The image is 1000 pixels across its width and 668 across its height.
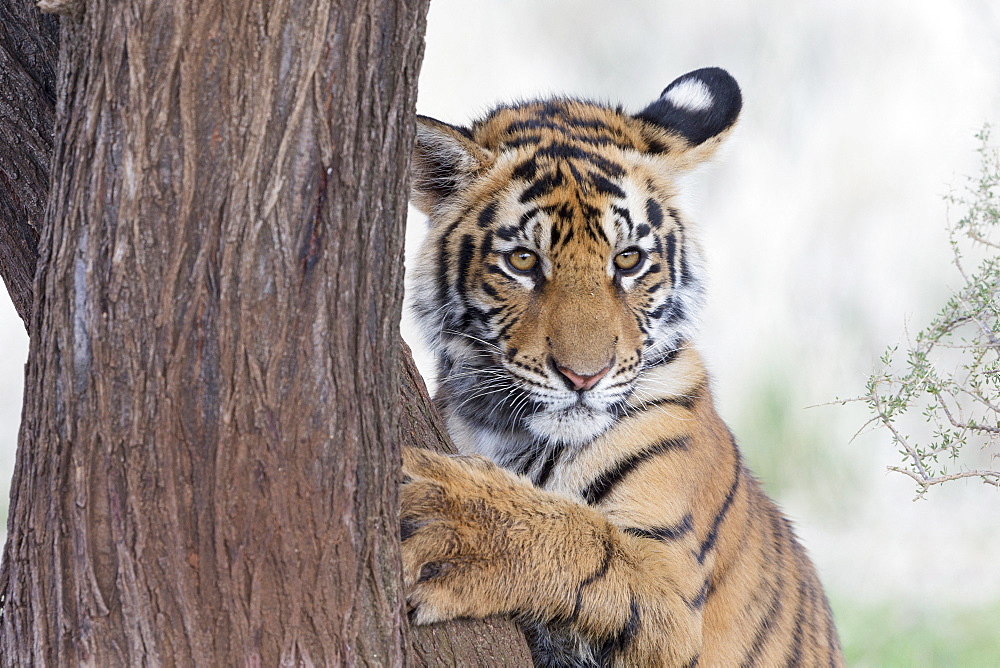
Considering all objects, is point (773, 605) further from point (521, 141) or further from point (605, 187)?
point (521, 141)

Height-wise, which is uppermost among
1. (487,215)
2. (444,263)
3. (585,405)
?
(487,215)

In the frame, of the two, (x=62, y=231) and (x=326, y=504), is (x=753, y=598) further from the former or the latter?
(x=62, y=231)

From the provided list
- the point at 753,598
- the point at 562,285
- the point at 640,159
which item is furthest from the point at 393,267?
the point at 753,598

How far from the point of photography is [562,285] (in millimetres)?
1886

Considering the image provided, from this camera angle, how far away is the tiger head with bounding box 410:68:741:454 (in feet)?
6.21

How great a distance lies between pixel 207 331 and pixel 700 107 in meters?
1.47

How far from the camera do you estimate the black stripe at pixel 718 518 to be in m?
1.92

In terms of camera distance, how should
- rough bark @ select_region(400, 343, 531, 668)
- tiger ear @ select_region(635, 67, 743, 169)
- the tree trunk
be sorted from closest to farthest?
the tree trunk < rough bark @ select_region(400, 343, 531, 668) < tiger ear @ select_region(635, 67, 743, 169)

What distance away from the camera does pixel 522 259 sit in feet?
6.30

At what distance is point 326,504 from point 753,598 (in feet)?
4.45

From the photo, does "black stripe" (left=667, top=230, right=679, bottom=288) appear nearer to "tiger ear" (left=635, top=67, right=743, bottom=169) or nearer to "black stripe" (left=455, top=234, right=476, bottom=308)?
"tiger ear" (left=635, top=67, right=743, bottom=169)

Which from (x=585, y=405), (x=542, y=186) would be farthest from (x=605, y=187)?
(x=585, y=405)

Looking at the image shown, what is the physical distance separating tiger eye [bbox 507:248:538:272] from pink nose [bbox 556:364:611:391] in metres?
0.21

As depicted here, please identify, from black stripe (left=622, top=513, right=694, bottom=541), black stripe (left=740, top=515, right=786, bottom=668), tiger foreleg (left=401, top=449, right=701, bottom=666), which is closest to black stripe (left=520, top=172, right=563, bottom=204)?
tiger foreleg (left=401, top=449, right=701, bottom=666)
